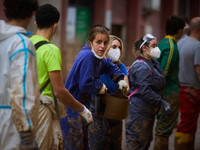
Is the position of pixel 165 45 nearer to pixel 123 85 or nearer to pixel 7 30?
pixel 123 85

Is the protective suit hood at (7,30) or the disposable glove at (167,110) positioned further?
the disposable glove at (167,110)

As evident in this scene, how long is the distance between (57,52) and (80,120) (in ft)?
3.14

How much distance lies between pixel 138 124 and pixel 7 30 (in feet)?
8.16

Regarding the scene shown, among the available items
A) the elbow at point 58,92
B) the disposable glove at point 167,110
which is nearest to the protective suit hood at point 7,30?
the elbow at point 58,92

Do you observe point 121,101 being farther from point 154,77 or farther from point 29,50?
point 29,50

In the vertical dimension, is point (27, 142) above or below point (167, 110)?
above

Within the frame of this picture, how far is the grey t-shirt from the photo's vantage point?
5363 millimetres

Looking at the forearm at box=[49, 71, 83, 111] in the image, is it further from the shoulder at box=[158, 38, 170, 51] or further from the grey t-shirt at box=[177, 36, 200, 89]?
the grey t-shirt at box=[177, 36, 200, 89]

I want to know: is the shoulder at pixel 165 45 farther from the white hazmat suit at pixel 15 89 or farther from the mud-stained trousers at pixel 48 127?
the white hazmat suit at pixel 15 89

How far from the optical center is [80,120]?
341cm

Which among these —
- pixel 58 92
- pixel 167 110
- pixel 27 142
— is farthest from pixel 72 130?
pixel 167 110

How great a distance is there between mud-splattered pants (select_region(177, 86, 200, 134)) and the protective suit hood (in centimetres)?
375

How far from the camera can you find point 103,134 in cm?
385

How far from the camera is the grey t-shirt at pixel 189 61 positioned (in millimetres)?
5363
